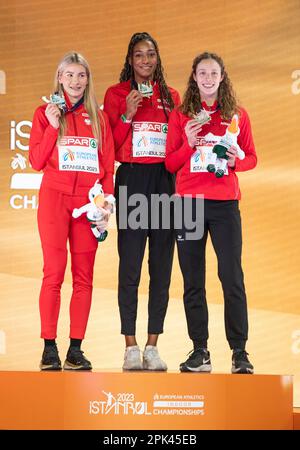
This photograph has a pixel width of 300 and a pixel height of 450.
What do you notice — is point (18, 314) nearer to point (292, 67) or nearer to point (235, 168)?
point (235, 168)

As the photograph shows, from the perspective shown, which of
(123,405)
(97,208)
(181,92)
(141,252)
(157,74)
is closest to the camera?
(123,405)

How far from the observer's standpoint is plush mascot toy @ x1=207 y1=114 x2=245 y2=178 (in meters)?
3.73

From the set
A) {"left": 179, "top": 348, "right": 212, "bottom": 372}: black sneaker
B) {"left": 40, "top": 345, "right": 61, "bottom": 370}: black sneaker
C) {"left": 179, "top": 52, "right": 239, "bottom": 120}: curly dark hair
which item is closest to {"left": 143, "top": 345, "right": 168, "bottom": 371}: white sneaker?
{"left": 179, "top": 348, "right": 212, "bottom": 372}: black sneaker

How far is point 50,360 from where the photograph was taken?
3.71 m

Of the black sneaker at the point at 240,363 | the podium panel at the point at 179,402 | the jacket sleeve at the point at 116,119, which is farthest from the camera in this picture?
the jacket sleeve at the point at 116,119

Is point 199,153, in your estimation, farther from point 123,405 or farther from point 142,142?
point 123,405

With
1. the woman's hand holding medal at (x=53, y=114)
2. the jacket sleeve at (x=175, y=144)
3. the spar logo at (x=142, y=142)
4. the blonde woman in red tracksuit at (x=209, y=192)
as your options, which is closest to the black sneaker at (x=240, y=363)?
the blonde woman in red tracksuit at (x=209, y=192)

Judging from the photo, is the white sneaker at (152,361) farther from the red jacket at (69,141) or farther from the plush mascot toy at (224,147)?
the plush mascot toy at (224,147)

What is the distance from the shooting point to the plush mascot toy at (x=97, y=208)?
370 centimetres

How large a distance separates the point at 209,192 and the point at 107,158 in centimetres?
49

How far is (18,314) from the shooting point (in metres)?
4.61

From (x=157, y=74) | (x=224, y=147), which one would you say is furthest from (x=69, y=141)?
(x=224, y=147)

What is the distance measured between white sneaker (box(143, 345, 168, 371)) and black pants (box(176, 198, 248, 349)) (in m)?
0.19

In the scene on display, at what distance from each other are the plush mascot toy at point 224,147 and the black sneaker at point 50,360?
1.06 m
